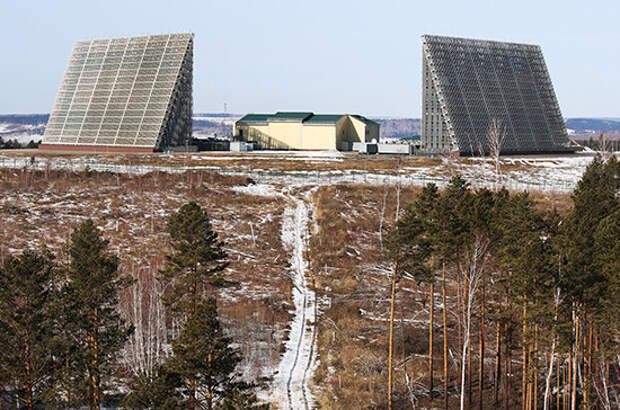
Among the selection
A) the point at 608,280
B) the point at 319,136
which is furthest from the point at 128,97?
the point at 608,280

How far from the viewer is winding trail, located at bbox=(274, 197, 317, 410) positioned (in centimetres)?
2725

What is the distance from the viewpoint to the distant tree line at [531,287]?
2364 cm

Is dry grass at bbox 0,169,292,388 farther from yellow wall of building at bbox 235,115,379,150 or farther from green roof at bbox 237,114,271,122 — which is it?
green roof at bbox 237,114,271,122

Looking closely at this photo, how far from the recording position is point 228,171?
7269 cm

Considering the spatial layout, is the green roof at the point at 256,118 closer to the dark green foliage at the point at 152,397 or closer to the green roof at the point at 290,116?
the green roof at the point at 290,116

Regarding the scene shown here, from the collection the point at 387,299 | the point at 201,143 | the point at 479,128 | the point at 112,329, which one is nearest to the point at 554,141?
the point at 479,128

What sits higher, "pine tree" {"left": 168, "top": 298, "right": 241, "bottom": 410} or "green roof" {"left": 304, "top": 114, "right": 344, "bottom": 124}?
"green roof" {"left": 304, "top": 114, "right": 344, "bottom": 124}

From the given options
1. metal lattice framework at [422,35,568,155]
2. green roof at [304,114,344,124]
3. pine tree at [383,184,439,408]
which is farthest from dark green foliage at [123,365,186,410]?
green roof at [304,114,344,124]

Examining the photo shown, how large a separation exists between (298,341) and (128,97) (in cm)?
7773

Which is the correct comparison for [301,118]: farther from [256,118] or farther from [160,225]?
[160,225]

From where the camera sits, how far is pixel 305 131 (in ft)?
373

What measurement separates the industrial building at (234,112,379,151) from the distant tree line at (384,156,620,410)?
7976 centimetres

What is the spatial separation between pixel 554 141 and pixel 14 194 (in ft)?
280

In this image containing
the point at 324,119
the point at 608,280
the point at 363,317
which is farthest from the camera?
→ the point at 324,119
